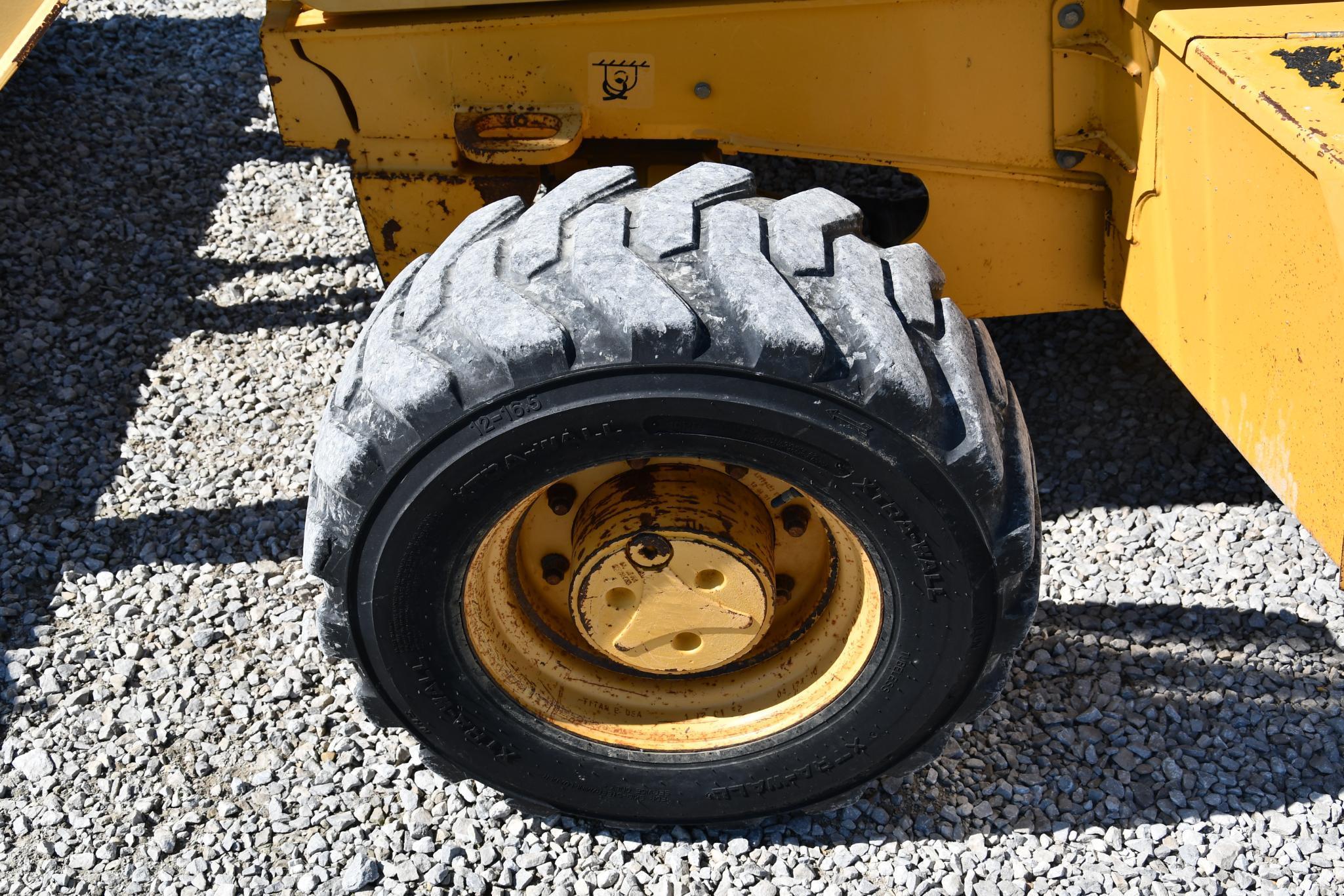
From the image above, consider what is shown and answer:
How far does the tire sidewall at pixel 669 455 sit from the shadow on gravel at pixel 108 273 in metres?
1.15

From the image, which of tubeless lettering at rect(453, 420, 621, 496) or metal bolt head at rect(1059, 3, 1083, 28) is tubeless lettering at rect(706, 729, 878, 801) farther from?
metal bolt head at rect(1059, 3, 1083, 28)

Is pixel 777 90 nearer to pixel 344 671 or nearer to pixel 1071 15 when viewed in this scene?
pixel 1071 15

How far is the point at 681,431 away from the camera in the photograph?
2074mm

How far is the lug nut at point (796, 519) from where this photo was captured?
8.18 ft

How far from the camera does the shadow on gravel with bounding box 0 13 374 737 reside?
3357mm

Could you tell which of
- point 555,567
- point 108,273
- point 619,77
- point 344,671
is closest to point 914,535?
point 555,567

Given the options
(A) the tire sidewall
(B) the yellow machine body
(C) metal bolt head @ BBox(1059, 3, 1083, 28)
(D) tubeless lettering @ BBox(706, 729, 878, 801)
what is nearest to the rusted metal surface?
(B) the yellow machine body

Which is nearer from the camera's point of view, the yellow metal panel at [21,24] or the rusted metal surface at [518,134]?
the rusted metal surface at [518,134]

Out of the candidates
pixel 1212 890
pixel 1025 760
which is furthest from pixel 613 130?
pixel 1212 890

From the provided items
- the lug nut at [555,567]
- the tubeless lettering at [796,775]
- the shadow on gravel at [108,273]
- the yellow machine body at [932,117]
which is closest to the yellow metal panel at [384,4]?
the yellow machine body at [932,117]

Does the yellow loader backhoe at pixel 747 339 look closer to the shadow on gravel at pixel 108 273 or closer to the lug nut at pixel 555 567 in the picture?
the lug nut at pixel 555 567

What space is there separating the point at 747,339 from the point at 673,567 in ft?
1.90

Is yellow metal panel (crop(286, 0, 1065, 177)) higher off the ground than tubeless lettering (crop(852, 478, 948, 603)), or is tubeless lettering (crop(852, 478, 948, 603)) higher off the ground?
yellow metal panel (crop(286, 0, 1065, 177))

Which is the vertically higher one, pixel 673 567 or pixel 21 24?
pixel 21 24
